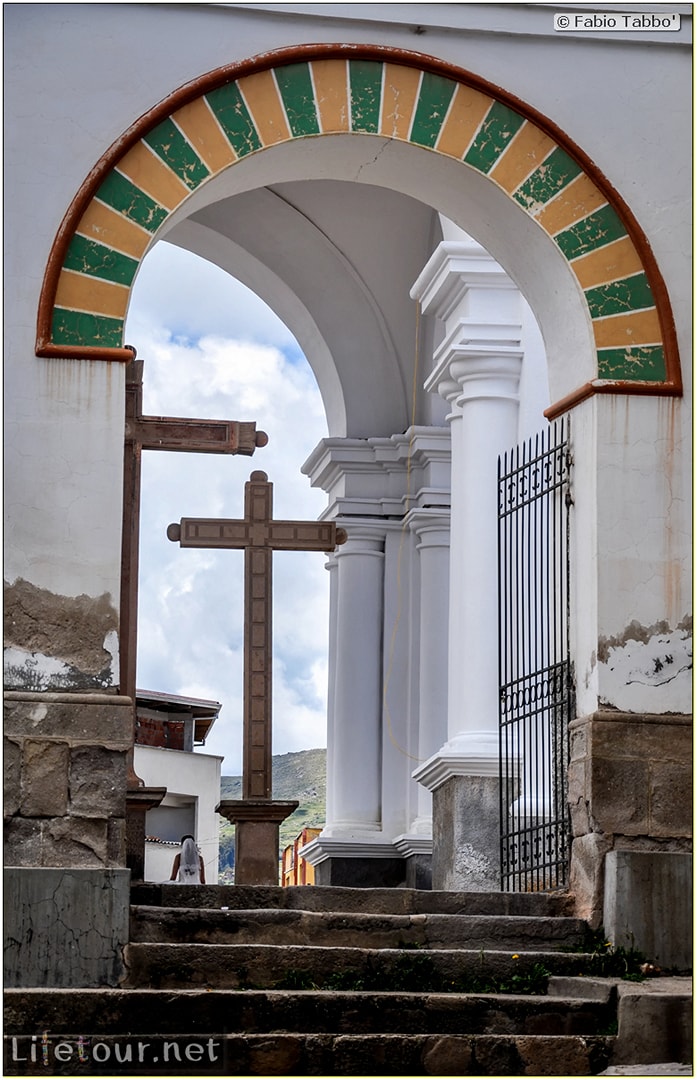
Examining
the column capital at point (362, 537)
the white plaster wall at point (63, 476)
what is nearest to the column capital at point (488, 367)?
the column capital at point (362, 537)

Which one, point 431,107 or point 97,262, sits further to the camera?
point 431,107

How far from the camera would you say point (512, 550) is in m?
11.6

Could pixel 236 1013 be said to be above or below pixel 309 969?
below

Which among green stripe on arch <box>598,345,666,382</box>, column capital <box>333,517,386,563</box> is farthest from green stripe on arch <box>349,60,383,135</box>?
column capital <box>333,517,386,563</box>

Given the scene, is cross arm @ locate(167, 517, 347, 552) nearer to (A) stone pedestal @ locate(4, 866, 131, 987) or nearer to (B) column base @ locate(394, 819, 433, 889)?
(B) column base @ locate(394, 819, 433, 889)

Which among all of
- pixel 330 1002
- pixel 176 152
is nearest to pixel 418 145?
pixel 176 152

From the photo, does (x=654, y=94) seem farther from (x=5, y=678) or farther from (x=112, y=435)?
(x=5, y=678)

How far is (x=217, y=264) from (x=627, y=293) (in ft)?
17.4

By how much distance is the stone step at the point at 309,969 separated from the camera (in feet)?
26.0

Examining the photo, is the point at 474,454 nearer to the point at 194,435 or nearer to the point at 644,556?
the point at 194,435

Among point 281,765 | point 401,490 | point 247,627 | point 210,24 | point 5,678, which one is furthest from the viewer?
point 281,765

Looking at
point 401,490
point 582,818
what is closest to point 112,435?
point 582,818

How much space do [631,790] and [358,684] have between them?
5.17 meters

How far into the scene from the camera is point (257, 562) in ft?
37.6
